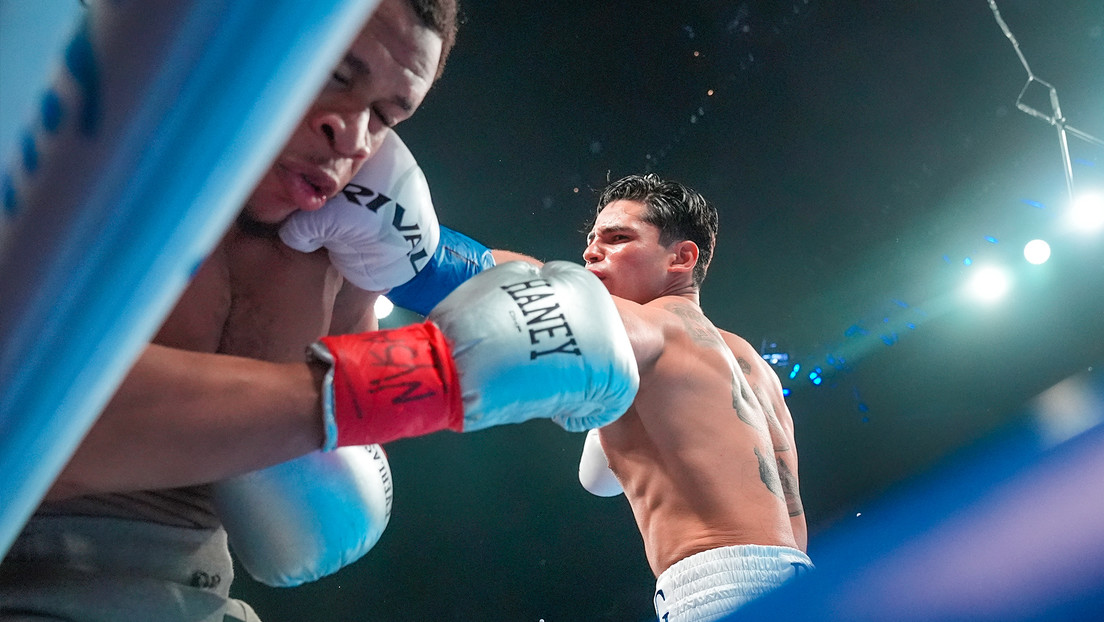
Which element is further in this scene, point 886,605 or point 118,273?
point 886,605

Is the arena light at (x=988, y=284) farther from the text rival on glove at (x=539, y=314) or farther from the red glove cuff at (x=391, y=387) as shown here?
the red glove cuff at (x=391, y=387)

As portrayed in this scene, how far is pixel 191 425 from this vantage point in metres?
0.76

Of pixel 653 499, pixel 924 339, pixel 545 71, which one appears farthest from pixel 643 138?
pixel 653 499

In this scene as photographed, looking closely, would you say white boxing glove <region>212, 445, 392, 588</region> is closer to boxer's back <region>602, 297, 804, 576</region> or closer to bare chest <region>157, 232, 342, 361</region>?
bare chest <region>157, 232, 342, 361</region>

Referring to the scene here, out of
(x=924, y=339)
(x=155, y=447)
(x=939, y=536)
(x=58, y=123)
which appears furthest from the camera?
(x=924, y=339)

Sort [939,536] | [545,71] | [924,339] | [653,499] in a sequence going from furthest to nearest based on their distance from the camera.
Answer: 1. [924,339]
2. [545,71]
3. [653,499]
4. [939,536]

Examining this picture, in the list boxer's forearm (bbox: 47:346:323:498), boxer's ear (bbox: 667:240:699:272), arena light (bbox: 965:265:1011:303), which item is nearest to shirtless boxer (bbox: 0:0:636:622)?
boxer's forearm (bbox: 47:346:323:498)

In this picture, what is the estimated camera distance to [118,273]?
0.27m

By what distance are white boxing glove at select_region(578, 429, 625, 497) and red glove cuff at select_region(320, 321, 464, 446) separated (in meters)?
1.28

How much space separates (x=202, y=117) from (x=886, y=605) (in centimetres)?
45

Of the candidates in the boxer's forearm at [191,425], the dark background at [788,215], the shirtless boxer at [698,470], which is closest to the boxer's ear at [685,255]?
the shirtless boxer at [698,470]

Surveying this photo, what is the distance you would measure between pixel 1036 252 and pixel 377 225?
15.0ft

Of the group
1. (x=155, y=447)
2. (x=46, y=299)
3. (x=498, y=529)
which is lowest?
(x=498, y=529)

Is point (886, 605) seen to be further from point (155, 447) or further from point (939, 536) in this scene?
point (155, 447)
